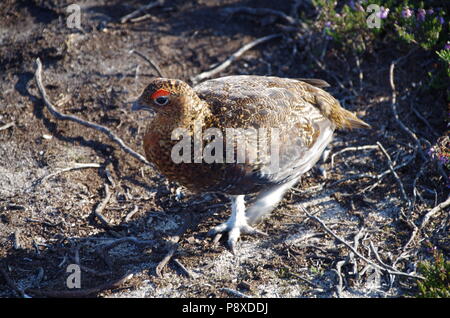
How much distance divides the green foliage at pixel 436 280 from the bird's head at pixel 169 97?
2.09 m

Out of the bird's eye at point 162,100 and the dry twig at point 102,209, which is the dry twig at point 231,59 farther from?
the bird's eye at point 162,100

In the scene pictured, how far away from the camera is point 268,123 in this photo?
4133mm

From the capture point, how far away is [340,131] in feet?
Answer: 18.2

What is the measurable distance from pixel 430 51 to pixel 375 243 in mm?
2503

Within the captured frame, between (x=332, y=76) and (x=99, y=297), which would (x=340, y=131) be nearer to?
(x=332, y=76)

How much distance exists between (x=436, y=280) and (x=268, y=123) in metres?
1.66

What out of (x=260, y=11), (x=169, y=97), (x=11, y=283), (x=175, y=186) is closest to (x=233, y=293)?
(x=175, y=186)

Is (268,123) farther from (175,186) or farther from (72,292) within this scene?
(72,292)

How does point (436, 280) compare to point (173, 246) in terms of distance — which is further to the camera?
point (173, 246)

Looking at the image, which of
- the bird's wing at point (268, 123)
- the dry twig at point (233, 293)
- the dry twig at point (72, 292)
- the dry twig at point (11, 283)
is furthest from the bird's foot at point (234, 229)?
the dry twig at point (11, 283)

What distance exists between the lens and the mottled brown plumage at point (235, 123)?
400 centimetres

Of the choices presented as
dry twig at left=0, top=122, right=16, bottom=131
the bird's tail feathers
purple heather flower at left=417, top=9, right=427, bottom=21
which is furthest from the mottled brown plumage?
dry twig at left=0, top=122, right=16, bottom=131

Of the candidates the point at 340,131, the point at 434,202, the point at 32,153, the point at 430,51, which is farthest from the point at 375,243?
the point at 32,153

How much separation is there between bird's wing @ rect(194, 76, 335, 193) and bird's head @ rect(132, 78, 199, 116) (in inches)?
9.8
